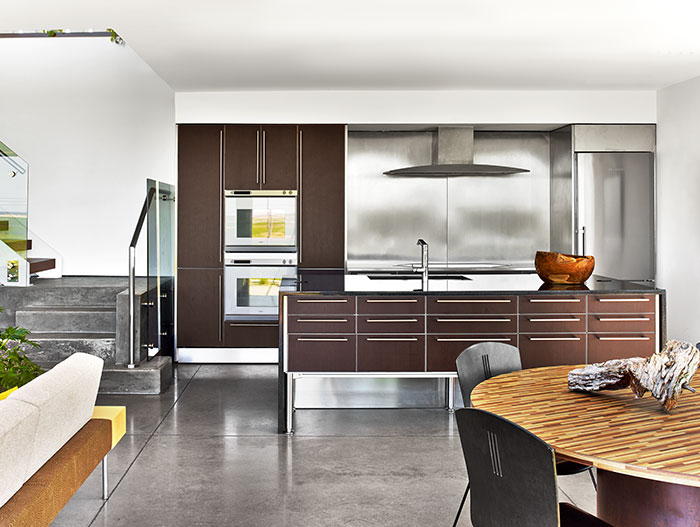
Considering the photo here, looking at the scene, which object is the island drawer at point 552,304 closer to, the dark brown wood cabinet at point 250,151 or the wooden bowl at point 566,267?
the wooden bowl at point 566,267

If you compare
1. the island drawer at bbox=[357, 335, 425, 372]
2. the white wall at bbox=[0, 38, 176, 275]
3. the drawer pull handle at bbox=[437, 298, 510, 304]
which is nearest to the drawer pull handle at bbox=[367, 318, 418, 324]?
the island drawer at bbox=[357, 335, 425, 372]

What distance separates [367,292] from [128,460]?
68.6 inches

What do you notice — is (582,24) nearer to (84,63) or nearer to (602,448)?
(602,448)

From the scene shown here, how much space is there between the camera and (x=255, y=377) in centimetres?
602

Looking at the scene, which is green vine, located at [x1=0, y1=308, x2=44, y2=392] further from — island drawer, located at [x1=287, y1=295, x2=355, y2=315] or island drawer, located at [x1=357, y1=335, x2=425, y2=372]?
island drawer, located at [x1=357, y1=335, x2=425, y2=372]

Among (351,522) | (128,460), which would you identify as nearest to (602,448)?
(351,522)

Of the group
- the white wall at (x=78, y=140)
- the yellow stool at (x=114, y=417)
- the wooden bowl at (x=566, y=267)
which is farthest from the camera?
the white wall at (x=78, y=140)

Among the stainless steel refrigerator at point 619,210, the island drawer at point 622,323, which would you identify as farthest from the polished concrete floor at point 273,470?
the stainless steel refrigerator at point 619,210

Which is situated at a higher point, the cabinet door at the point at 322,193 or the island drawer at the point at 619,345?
the cabinet door at the point at 322,193

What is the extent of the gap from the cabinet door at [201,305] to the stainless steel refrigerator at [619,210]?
11.7 feet

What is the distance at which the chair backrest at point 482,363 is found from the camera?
2836 mm

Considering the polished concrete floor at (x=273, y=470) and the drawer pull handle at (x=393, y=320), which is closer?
the polished concrete floor at (x=273, y=470)

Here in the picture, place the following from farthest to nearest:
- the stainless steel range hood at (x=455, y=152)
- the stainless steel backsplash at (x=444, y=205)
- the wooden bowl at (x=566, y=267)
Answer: the stainless steel backsplash at (x=444, y=205), the stainless steel range hood at (x=455, y=152), the wooden bowl at (x=566, y=267)

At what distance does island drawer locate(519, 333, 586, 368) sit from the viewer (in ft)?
14.6
